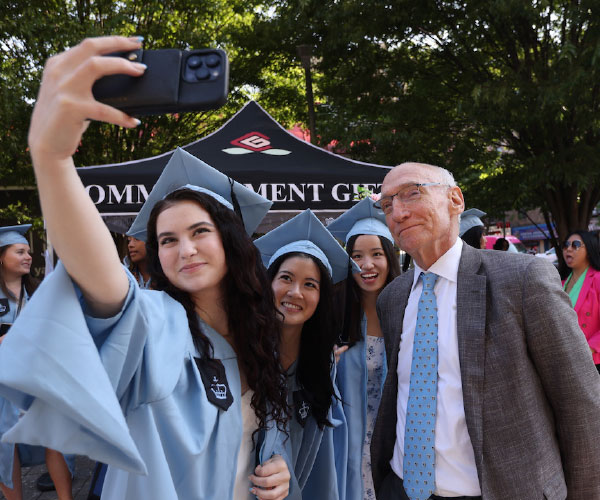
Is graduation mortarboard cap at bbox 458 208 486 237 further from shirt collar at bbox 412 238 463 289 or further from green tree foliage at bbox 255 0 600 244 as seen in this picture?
shirt collar at bbox 412 238 463 289

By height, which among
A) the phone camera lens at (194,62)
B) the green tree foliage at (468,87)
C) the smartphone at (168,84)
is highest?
the green tree foliage at (468,87)

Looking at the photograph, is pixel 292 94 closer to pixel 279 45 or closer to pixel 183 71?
pixel 279 45

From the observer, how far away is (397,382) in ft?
7.14

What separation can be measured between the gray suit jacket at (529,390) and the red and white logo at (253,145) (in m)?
3.39

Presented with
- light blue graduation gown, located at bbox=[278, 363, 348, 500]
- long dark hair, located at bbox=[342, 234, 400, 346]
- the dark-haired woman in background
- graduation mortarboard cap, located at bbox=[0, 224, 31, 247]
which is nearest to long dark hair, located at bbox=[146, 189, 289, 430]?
light blue graduation gown, located at bbox=[278, 363, 348, 500]

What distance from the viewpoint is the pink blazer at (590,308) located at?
5051 millimetres

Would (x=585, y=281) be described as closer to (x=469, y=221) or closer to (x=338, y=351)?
(x=469, y=221)

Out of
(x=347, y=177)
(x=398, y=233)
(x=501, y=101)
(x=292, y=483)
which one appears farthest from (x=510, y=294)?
(x=501, y=101)

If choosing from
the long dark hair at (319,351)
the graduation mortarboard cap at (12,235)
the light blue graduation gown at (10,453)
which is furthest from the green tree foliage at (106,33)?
the long dark hair at (319,351)

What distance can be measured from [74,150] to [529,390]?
62.0 inches

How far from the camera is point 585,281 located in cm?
533

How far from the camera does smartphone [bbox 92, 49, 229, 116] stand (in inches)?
36.7

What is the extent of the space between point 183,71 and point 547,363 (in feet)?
4.86

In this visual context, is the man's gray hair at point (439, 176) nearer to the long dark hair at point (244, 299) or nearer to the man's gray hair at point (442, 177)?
the man's gray hair at point (442, 177)
